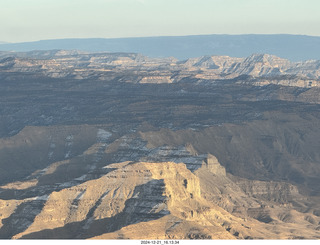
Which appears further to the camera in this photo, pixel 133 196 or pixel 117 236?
pixel 133 196

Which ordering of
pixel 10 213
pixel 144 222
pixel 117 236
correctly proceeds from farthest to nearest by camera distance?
1. pixel 10 213
2. pixel 144 222
3. pixel 117 236

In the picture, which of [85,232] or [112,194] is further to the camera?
[112,194]

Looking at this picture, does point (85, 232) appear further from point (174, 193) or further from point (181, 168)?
point (181, 168)

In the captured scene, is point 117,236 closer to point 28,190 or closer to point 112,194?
point 112,194

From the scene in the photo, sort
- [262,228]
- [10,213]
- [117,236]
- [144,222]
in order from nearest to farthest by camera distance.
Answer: [117,236] < [144,222] < [10,213] < [262,228]

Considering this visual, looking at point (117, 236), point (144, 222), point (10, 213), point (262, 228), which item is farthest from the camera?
point (262, 228)

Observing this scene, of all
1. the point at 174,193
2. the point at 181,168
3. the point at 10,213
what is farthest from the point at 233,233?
the point at 10,213

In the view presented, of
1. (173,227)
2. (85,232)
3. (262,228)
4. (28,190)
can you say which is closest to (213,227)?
(173,227)

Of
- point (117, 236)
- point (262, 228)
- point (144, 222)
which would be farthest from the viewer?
point (262, 228)
